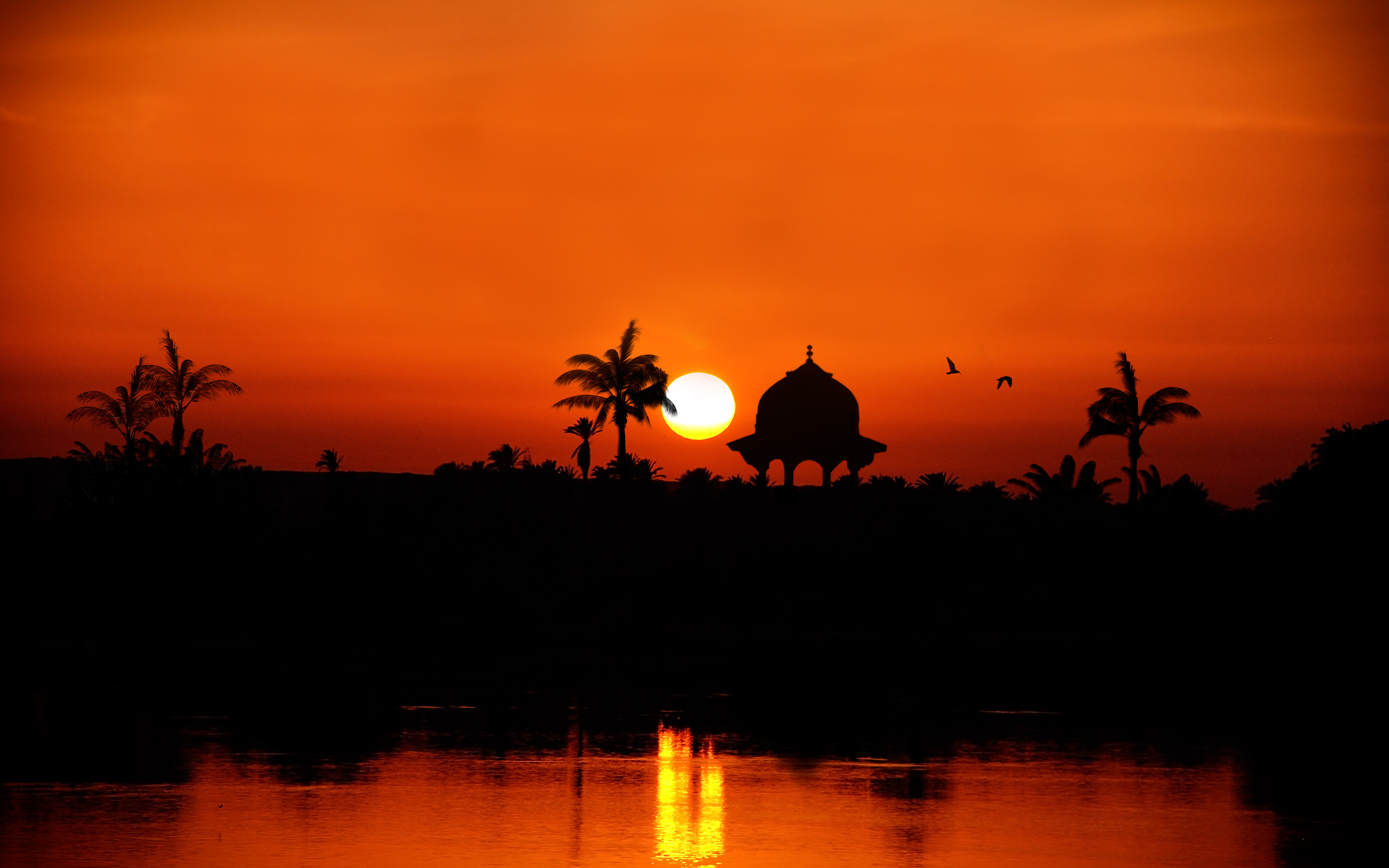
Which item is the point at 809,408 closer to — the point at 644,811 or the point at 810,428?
the point at 810,428

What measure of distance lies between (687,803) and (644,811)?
1.88 feet

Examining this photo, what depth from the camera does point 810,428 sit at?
5297cm

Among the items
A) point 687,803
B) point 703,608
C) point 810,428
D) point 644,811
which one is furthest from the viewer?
point 810,428

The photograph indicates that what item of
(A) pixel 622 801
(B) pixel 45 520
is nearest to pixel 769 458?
(B) pixel 45 520

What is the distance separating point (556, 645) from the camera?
Result: 3662 centimetres

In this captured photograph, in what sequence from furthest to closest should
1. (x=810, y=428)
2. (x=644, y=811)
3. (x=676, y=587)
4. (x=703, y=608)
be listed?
(x=810, y=428) → (x=676, y=587) → (x=703, y=608) → (x=644, y=811)

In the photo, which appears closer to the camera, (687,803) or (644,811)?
(644,811)

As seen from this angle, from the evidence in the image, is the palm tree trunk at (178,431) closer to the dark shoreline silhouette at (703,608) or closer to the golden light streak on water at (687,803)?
the dark shoreline silhouette at (703,608)

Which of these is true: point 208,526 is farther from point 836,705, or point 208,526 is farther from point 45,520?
point 836,705

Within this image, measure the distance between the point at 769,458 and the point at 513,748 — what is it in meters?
35.6

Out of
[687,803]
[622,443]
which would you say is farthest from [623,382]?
[687,803]

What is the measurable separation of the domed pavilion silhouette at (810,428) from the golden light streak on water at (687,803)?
3374 centimetres

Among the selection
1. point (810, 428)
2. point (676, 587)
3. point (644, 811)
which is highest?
point (810, 428)

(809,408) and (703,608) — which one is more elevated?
(809,408)
